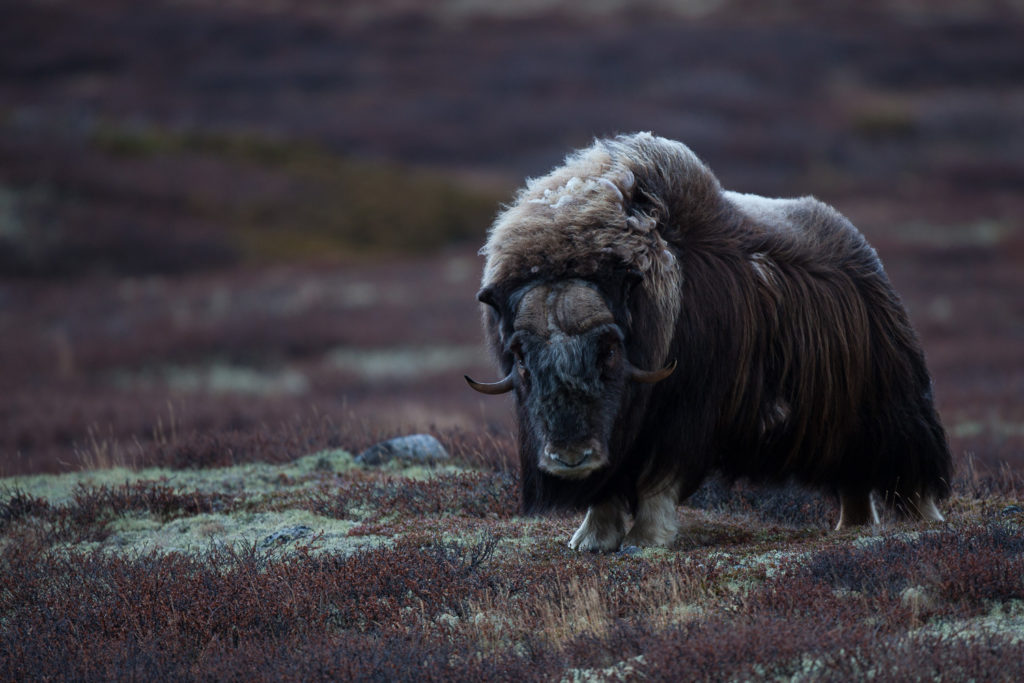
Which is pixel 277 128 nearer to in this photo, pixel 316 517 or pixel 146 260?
pixel 146 260

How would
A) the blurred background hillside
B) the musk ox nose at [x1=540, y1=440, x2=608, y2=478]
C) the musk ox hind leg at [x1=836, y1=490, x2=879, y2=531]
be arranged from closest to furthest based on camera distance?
the musk ox nose at [x1=540, y1=440, x2=608, y2=478] → the musk ox hind leg at [x1=836, y1=490, x2=879, y2=531] → the blurred background hillside

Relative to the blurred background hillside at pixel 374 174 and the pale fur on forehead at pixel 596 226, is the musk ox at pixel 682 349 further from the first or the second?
the blurred background hillside at pixel 374 174

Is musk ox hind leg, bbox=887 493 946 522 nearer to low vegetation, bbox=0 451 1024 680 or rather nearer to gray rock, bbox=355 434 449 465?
low vegetation, bbox=0 451 1024 680

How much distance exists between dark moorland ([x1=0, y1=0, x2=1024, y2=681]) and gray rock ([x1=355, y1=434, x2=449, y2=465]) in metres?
0.16

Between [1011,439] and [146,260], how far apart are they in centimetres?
2073

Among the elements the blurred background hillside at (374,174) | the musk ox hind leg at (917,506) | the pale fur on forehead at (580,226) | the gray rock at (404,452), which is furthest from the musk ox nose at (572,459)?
the blurred background hillside at (374,174)

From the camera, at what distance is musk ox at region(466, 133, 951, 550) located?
175 inches

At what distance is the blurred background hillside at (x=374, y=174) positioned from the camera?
565 inches

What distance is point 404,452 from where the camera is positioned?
23.4 ft

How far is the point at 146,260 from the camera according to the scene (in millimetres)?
25656

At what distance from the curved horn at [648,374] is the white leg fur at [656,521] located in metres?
0.65

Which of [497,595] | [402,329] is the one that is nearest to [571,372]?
[497,595]

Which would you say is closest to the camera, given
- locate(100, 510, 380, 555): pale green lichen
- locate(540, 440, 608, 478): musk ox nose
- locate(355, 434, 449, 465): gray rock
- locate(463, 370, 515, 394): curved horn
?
locate(540, 440, 608, 478): musk ox nose

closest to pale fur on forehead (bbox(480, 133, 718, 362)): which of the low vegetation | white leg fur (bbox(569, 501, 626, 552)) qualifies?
white leg fur (bbox(569, 501, 626, 552))
